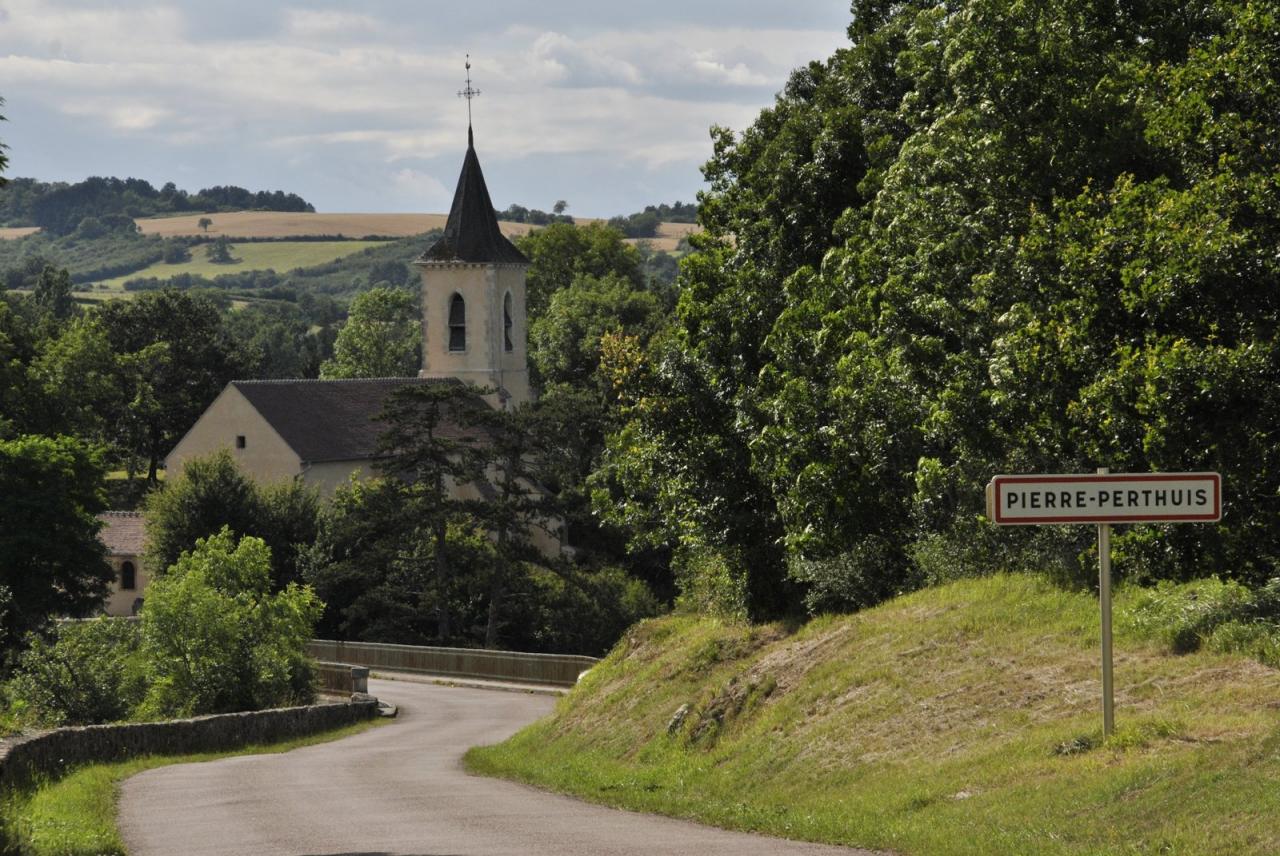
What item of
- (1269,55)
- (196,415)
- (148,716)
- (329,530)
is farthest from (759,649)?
(196,415)

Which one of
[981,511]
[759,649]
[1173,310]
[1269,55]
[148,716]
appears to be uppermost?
[1269,55]

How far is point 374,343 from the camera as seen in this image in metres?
115

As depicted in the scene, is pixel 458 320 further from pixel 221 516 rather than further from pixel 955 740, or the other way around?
pixel 955 740

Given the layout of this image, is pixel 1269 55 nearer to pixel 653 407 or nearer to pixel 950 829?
pixel 950 829

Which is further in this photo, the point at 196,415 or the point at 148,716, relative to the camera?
the point at 196,415

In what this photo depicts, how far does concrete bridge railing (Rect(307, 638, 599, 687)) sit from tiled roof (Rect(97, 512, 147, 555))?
1690cm

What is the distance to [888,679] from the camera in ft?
63.1

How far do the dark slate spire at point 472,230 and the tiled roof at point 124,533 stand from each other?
61.1ft

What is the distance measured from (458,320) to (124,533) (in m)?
19.3

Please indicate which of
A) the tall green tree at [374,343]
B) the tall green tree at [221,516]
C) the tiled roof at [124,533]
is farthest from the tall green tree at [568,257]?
the tall green tree at [221,516]

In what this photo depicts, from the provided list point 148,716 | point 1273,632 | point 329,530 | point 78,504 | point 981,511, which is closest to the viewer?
point 1273,632

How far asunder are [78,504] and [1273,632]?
42.5m

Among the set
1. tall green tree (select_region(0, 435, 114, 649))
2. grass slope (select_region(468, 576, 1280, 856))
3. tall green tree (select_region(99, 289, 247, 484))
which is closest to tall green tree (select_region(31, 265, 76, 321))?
tall green tree (select_region(99, 289, 247, 484))

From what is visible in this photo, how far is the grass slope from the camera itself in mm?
12430
